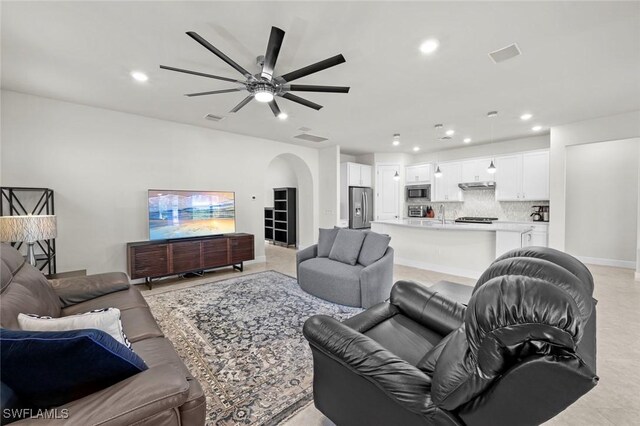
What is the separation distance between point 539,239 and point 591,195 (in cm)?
139

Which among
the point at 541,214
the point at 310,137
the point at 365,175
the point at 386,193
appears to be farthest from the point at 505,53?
the point at 386,193

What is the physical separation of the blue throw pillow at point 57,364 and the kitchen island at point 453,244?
4782 millimetres

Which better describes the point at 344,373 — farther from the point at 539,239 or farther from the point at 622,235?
the point at 622,235

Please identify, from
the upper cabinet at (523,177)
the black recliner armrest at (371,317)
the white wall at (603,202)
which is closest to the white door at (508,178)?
the upper cabinet at (523,177)

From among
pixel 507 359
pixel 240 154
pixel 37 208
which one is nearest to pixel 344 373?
pixel 507 359

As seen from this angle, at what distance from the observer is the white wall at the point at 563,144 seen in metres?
4.41

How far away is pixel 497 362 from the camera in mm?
802

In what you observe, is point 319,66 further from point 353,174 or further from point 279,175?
point 279,175

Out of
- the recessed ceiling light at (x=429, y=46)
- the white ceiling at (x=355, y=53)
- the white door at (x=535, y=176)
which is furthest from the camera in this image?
the white door at (x=535, y=176)

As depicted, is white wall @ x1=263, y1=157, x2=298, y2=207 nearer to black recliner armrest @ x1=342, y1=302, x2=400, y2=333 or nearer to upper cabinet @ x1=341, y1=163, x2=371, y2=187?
upper cabinet @ x1=341, y1=163, x2=371, y2=187

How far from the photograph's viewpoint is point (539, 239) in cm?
555

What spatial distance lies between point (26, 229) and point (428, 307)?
3.64 metres

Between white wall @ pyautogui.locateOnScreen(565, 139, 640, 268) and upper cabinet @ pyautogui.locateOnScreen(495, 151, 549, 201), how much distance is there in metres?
0.64

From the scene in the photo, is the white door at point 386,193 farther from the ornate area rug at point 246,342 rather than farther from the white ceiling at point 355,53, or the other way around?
the ornate area rug at point 246,342
